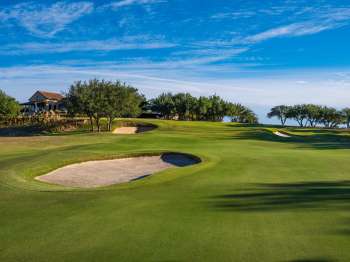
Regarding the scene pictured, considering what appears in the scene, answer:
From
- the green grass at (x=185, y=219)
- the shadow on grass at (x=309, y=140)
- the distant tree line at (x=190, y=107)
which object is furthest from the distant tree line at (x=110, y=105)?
the green grass at (x=185, y=219)

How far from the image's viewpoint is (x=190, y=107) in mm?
102125

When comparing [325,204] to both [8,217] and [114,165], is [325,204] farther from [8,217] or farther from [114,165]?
[114,165]

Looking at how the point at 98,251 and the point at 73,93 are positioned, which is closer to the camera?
the point at 98,251

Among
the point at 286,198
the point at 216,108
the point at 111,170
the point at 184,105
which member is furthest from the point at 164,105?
the point at 286,198

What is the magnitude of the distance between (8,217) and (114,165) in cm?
1243

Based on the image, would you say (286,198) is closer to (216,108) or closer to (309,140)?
(309,140)

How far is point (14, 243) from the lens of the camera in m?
8.16

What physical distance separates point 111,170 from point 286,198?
11424 millimetres

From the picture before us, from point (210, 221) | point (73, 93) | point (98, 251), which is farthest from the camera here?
point (73, 93)

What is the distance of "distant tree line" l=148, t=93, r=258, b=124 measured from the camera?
4033 inches

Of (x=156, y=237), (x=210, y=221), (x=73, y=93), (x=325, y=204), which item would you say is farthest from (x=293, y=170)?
Result: (x=73, y=93)

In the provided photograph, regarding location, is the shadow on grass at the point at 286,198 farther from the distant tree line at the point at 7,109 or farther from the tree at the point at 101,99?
the distant tree line at the point at 7,109

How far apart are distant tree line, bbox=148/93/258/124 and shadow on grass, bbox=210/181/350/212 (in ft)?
290

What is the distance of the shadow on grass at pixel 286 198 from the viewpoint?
35.2ft
